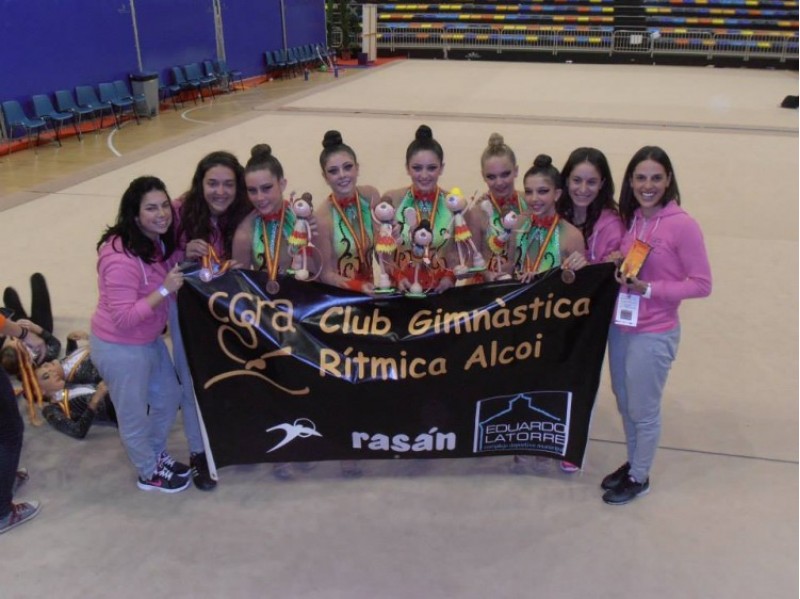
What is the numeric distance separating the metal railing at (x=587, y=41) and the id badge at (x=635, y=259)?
25.5 metres

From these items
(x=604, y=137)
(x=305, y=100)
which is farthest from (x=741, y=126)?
(x=305, y=100)

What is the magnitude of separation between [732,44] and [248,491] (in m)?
27.1

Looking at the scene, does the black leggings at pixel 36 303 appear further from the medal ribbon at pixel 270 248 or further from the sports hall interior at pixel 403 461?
the medal ribbon at pixel 270 248

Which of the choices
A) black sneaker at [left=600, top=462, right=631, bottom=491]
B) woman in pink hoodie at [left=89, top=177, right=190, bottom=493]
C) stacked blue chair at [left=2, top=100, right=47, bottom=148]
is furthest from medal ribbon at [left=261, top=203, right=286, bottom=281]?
stacked blue chair at [left=2, top=100, right=47, bottom=148]

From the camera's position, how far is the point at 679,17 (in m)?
27.3

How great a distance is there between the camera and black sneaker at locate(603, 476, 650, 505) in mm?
3287

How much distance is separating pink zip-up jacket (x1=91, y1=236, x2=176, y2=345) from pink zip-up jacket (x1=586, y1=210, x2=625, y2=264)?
1968 mm

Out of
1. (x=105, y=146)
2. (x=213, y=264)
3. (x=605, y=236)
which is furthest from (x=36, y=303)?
(x=105, y=146)

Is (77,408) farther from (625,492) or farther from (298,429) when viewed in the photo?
(625,492)

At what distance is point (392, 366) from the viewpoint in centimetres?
319

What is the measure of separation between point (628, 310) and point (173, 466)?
2.32m

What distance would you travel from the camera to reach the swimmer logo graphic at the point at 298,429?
3.31 m

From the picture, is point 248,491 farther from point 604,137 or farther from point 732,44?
point 732,44

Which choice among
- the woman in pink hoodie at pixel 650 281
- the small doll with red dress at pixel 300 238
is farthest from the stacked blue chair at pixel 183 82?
the woman in pink hoodie at pixel 650 281
